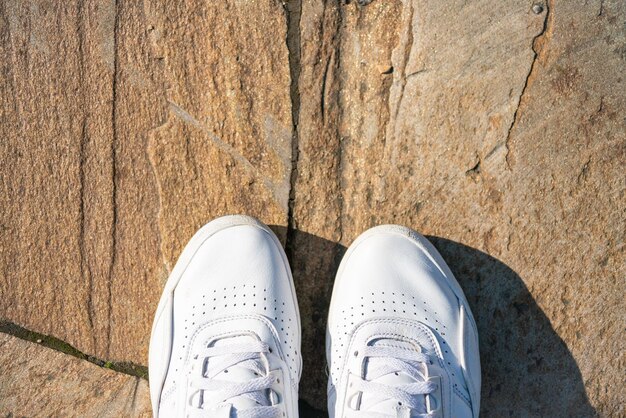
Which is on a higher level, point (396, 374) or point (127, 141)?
point (127, 141)

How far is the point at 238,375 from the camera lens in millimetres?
1563

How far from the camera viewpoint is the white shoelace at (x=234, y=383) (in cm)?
155

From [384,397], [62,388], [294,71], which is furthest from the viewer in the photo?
[62,388]

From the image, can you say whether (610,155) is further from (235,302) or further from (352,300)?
(235,302)

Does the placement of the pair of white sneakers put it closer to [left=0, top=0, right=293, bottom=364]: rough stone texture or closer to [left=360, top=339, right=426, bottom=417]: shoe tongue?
[left=360, top=339, right=426, bottom=417]: shoe tongue

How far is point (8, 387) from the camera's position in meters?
1.75

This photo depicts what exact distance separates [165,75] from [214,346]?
0.74 metres

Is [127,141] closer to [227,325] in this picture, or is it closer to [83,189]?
[83,189]

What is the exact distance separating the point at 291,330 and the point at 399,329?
0.93ft

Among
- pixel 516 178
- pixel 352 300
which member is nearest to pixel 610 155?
pixel 516 178

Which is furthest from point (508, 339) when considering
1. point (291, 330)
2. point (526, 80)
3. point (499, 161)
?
point (526, 80)

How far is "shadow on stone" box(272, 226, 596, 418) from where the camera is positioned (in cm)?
166

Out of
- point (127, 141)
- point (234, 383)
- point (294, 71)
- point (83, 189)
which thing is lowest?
Result: point (234, 383)

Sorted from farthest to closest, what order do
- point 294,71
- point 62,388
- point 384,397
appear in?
point 62,388
point 294,71
point 384,397
